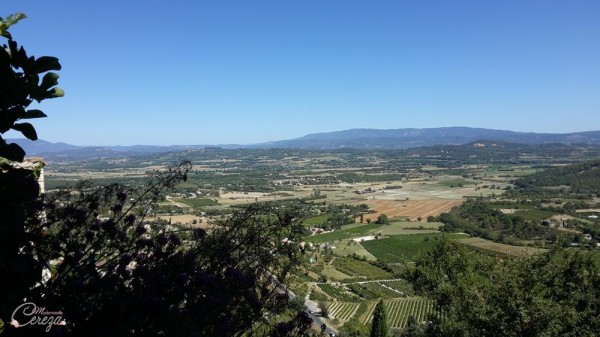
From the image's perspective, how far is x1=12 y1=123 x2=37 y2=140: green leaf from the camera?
2.40m

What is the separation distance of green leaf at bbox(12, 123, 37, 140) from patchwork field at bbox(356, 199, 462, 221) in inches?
3023

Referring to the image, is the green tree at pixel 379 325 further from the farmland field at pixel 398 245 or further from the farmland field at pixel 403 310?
the farmland field at pixel 398 245

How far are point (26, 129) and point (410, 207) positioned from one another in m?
87.4

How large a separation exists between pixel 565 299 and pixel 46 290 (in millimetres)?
14805

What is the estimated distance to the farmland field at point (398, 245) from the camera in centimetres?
5369

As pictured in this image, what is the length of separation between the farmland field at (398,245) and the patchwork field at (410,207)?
15524mm

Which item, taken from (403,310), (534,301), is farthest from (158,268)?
(403,310)

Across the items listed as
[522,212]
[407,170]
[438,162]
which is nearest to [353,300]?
[522,212]

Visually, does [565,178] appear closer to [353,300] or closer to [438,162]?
[438,162]

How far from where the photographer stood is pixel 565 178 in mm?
110062

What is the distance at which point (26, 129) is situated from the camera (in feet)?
8.09

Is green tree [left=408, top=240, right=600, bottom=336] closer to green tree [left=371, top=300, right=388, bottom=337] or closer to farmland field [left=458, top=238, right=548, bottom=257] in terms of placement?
green tree [left=371, top=300, right=388, bottom=337]

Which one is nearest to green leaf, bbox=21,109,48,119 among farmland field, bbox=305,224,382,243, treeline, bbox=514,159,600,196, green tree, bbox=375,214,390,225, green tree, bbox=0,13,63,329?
green tree, bbox=0,13,63,329

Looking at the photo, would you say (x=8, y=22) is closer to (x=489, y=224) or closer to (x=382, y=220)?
(x=489, y=224)
